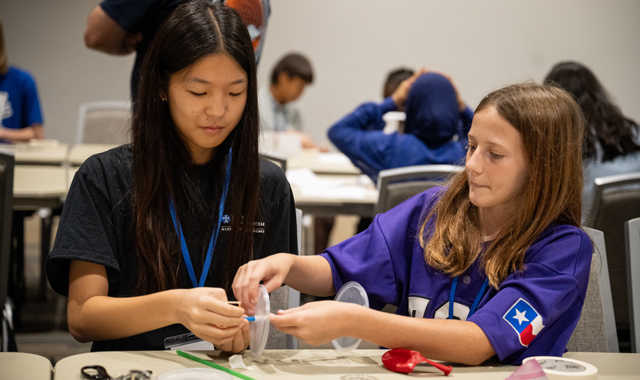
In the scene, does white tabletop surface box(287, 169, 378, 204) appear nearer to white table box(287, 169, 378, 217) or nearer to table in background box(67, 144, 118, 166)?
white table box(287, 169, 378, 217)

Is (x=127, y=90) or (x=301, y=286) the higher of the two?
(x=127, y=90)

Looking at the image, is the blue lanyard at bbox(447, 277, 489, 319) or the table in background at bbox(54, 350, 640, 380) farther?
the blue lanyard at bbox(447, 277, 489, 319)

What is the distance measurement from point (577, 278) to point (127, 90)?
6.54 m

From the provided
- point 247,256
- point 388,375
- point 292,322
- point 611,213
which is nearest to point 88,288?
point 247,256

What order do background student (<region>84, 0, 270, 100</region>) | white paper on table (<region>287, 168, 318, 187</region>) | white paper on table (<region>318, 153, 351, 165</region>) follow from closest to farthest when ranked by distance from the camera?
background student (<region>84, 0, 270, 100</region>)
white paper on table (<region>287, 168, 318, 187</region>)
white paper on table (<region>318, 153, 351, 165</region>)

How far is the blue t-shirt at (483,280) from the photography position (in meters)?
1.16

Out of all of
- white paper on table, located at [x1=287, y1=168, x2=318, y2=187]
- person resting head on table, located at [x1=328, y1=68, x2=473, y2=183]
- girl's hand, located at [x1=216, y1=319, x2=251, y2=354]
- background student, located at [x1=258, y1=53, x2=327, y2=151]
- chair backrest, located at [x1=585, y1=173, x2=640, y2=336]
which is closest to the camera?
girl's hand, located at [x1=216, y1=319, x2=251, y2=354]

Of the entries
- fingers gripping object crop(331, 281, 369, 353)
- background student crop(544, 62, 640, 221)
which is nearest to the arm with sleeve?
fingers gripping object crop(331, 281, 369, 353)

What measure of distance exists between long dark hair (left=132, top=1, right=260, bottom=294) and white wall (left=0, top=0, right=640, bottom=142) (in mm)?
5564

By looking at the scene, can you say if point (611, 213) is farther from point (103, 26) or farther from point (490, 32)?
point (490, 32)

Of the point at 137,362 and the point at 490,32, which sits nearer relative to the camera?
the point at 137,362

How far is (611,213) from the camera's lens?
82.4 inches

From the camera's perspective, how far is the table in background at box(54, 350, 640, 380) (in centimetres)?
105

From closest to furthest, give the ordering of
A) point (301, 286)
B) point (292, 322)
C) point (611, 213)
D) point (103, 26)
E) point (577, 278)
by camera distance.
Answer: point (292, 322), point (577, 278), point (301, 286), point (103, 26), point (611, 213)
